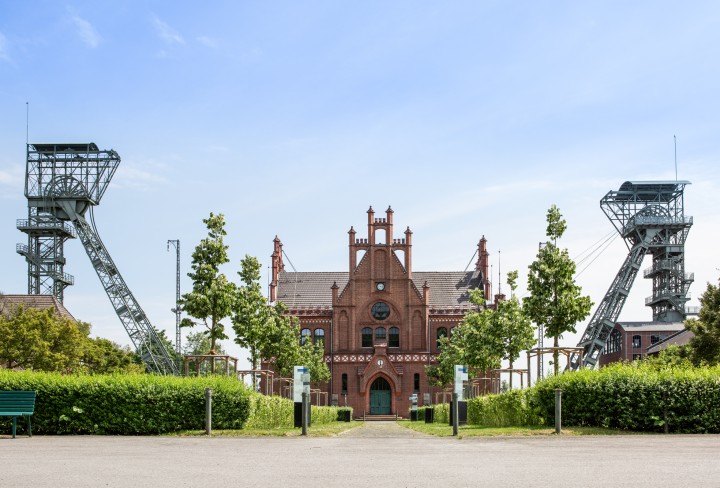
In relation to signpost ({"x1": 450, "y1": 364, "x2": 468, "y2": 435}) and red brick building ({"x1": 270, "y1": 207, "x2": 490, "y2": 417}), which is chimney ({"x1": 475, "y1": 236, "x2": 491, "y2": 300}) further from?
signpost ({"x1": 450, "y1": 364, "x2": 468, "y2": 435})

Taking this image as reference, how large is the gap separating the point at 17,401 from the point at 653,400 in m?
16.0

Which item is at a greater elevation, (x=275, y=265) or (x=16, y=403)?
(x=275, y=265)

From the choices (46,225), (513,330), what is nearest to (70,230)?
(46,225)

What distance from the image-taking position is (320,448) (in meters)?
17.7

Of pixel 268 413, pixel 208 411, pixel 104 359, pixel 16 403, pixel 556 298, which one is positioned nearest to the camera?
pixel 16 403

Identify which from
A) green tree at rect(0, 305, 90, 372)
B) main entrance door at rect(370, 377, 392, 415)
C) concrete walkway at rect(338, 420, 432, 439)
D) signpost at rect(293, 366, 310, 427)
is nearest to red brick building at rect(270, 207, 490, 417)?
main entrance door at rect(370, 377, 392, 415)

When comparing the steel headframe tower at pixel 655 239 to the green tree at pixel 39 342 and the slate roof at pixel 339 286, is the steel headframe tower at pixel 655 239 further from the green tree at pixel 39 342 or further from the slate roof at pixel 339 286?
the green tree at pixel 39 342

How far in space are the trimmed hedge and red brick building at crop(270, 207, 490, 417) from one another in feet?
203

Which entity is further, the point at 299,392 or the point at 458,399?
the point at 458,399

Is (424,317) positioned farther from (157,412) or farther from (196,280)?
(157,412)

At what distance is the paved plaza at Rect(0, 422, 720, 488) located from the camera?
1115cm

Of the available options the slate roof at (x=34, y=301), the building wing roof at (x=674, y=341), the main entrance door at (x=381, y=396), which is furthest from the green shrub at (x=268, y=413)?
the building wing roof at (x=674, y=341)

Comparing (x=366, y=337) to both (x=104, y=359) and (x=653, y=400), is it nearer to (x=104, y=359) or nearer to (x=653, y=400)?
(x=104, y=359)

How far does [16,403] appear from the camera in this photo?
70.1ft
